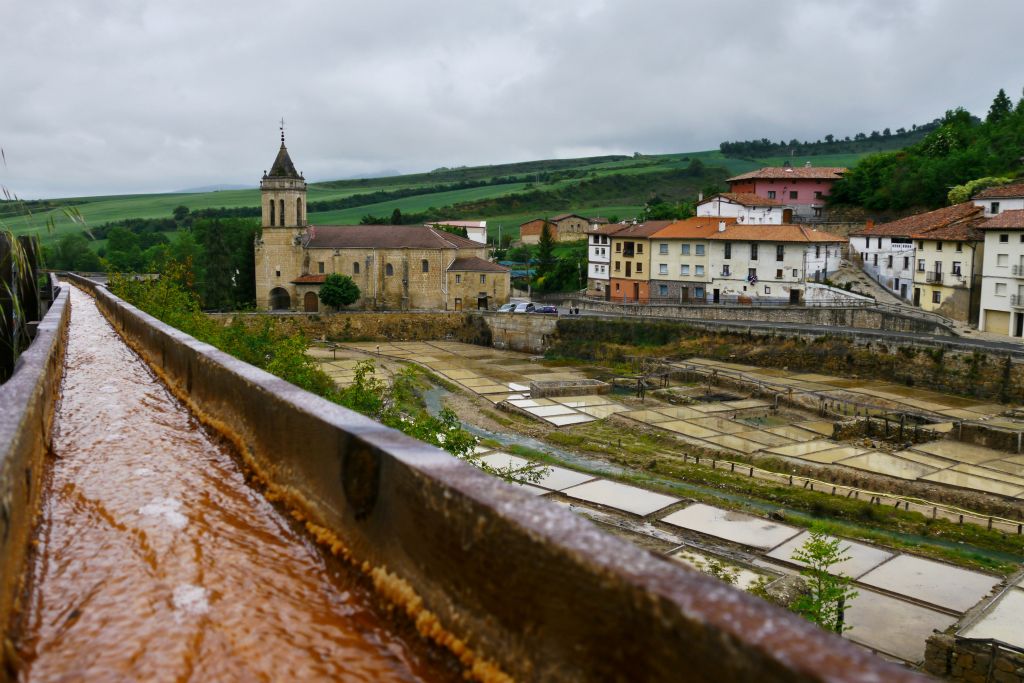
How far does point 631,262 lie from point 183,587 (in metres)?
62.5

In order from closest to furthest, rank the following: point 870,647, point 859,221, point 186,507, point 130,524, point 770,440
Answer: point 130,524, point 186,507, point 870,647, point 770,440, point 859,221

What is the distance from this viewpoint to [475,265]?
222 feet

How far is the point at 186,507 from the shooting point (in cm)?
446

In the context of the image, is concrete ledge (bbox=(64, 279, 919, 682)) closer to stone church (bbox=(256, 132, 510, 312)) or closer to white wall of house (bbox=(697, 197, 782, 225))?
white wall of house (bbox=(697, 197, 782, 225))

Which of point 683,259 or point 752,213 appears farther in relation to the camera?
point 752,213

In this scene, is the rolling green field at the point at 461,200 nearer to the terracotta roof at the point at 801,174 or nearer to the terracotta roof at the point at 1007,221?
the terracotta roof at the point at 801,174

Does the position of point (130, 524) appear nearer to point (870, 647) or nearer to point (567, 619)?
point (567, 619)

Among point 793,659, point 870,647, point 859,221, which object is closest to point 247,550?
point 793,659

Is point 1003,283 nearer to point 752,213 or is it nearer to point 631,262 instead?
point 752,213

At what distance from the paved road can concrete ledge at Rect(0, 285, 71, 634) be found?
1596 inches

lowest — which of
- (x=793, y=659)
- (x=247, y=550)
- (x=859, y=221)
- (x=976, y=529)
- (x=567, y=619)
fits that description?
(x=976, y=529)

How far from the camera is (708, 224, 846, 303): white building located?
5728 cm

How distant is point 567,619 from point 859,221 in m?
76.6

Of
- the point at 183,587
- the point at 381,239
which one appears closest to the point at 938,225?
the point at 381,239
